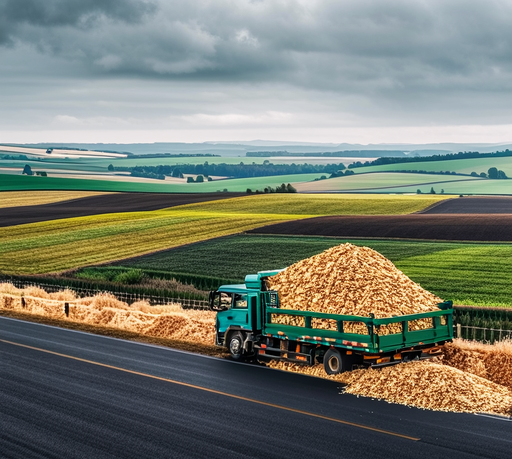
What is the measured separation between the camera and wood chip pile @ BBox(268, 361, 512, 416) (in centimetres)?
1708

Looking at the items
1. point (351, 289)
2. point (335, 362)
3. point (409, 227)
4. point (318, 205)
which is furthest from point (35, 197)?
point (335, 362)

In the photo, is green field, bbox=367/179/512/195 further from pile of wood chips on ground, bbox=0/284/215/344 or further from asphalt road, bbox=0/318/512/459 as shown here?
asphalt road, bbox=0/318/512/459

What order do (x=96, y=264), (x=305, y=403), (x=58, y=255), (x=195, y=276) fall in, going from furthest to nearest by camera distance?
1. (x=58, y=255)
2. (x=96, y=264)
3. (x=195, y=276)
4. (x=305, y=403)

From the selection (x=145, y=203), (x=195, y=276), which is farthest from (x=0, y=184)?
(x=195, y=276)

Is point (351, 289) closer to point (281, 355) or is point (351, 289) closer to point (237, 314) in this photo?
point (281, 355)

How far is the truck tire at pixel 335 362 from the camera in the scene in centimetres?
1969

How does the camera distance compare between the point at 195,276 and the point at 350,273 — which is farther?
the point at 195,276

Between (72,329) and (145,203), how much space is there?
259 feet

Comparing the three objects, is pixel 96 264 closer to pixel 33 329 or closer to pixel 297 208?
pixel 33 329

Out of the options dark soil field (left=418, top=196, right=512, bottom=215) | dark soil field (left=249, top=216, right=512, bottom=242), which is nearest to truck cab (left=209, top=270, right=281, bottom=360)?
dark soil field (left=249, top=216, right=512, bottom=242)

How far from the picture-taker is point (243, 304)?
22.8 meters

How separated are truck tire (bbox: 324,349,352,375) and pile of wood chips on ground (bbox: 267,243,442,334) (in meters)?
0.70

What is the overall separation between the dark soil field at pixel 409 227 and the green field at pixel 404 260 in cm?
305

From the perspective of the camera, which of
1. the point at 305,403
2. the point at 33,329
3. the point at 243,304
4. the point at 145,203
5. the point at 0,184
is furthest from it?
the point at 0,184
